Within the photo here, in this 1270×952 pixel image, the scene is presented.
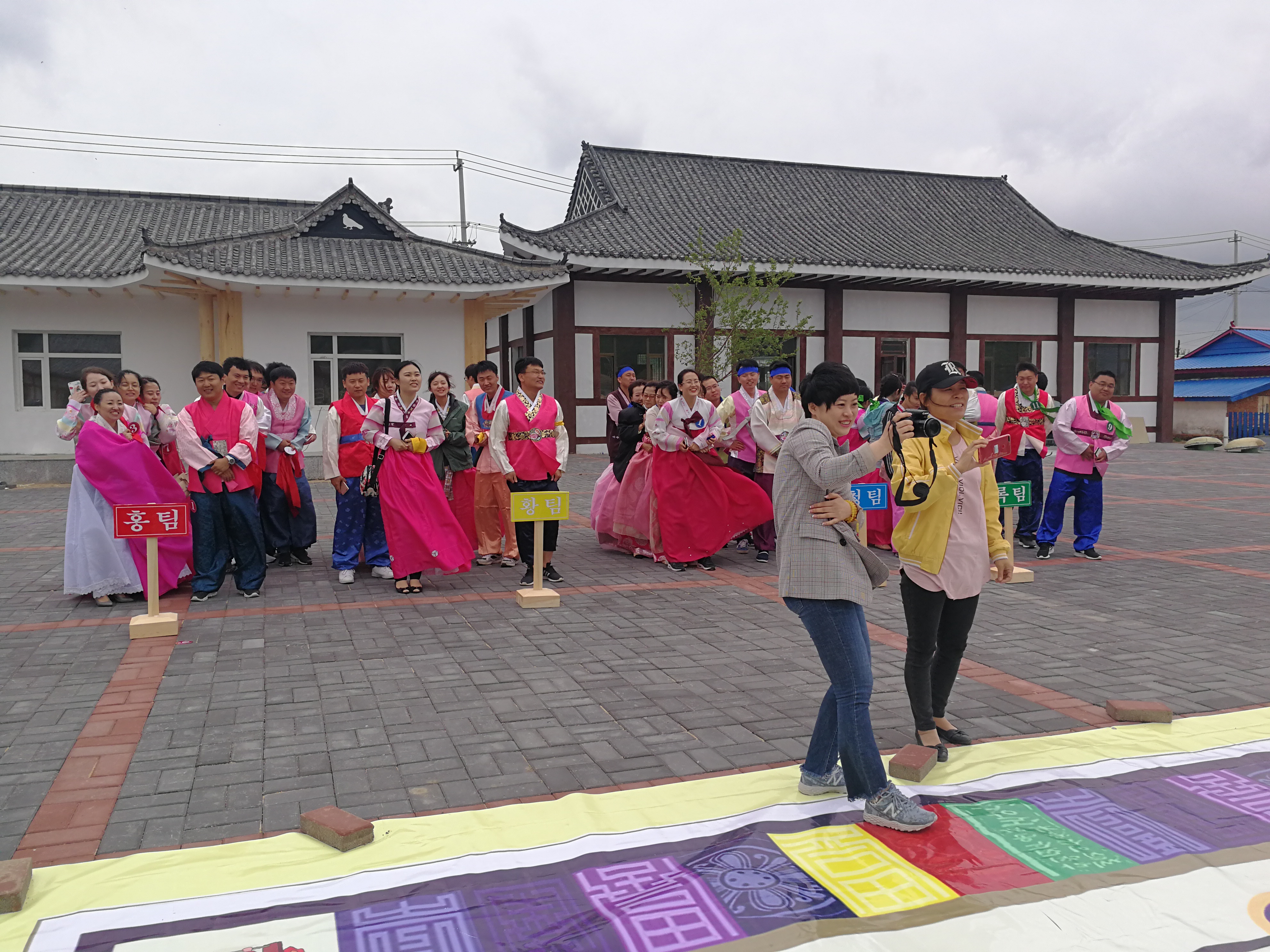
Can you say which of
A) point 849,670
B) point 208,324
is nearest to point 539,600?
point 849,670

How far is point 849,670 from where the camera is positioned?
Answer: 3230 millimetres

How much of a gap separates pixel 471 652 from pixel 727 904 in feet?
10.1

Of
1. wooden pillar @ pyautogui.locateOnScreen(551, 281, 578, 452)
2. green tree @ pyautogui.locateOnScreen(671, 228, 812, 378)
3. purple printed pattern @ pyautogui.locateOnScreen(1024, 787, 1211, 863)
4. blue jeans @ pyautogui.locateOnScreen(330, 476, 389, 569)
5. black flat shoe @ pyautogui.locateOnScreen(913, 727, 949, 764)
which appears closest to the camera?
purple printed pattern @ pyautogui.locateOnScreen(1024, 787, 1211, 863)

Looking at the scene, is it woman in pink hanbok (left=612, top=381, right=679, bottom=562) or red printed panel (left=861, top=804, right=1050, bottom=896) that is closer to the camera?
red printed panel (left=861, top=804, right=1050, bottom=896)

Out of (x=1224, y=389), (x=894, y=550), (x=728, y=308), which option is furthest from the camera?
(x=1224, y=389)

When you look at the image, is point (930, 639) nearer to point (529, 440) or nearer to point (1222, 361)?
point (529, 440)

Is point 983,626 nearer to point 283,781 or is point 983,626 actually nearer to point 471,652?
point 471,652

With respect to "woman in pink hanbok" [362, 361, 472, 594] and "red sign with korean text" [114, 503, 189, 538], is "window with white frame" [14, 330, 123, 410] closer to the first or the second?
"woman in pink hanbok" [362, 361, 472, 594]

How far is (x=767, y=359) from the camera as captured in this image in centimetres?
861

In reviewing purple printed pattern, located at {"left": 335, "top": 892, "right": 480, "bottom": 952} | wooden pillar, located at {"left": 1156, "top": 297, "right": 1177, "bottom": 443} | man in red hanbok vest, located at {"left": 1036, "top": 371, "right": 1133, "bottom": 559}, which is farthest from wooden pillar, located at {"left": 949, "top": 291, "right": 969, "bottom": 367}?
purple printed pattern, located at {"left": 335, "top": 892, "right": 480, "bottom": 952}

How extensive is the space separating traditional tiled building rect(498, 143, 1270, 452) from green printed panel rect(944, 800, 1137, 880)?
1695 centimetres

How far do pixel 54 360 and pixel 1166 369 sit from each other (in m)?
26.9

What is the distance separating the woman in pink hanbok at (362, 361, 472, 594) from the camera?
7312mm

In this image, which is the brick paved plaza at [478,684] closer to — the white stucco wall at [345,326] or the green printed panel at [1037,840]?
the green printed panel at [1037,840]
